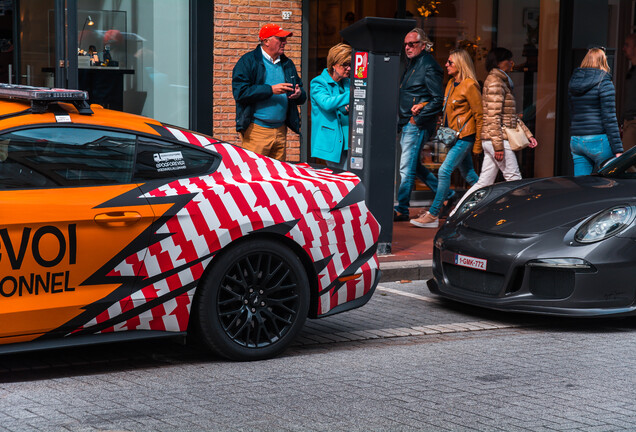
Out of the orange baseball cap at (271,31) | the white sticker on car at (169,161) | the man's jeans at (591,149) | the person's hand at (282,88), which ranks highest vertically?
the orange baseball cap at (271,31)

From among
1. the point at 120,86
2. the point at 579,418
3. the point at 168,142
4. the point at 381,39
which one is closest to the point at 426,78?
the point at 381,39

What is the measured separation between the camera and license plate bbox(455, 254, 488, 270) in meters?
6.93

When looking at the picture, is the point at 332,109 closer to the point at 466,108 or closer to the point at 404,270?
the point at 404,270

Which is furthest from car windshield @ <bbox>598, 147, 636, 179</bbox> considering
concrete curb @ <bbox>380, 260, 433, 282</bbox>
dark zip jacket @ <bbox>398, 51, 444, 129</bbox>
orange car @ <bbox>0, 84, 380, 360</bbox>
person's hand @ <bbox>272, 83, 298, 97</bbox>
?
dark zip jacket @ <bbox>398, 51, 444, 129</bbox>

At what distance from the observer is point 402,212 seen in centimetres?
1178

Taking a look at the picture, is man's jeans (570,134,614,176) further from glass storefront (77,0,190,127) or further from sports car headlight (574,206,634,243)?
glass storefront (77,0,190,127)

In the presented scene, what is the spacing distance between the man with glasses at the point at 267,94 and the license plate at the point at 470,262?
293cm

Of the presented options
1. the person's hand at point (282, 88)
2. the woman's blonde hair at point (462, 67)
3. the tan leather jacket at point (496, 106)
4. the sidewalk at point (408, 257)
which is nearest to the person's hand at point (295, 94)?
the person's hand at point (282, 88)

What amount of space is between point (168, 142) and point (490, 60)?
686 cm

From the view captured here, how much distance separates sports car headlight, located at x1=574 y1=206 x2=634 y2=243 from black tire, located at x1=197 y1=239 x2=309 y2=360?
2.11 meters

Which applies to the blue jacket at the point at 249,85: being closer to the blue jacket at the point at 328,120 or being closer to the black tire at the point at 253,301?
the blue jacket at the point at 328,120

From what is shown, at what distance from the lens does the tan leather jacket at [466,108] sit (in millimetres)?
11211

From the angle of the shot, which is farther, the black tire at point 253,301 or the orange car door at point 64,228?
the black tire at point 253,301

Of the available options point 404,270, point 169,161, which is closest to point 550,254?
point 404,270
